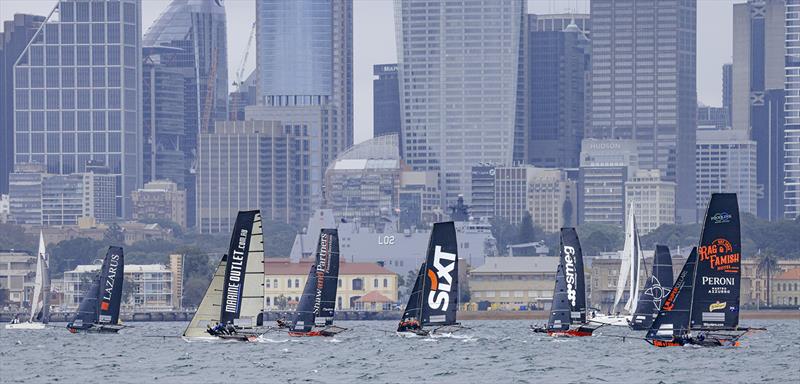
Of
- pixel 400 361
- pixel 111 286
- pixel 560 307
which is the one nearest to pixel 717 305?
pixel 400 361

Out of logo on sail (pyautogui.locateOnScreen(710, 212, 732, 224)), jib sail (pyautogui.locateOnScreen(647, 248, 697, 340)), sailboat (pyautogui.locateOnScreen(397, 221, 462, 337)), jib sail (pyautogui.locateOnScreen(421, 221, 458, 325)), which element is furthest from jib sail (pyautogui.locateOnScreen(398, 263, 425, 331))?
logo on sail (pyautogui.locateOnScreen(710, 212, 732, 224))

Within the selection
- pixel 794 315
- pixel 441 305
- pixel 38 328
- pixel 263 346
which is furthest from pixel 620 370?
pixel 794 315

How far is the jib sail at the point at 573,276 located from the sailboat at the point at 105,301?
2359 cm

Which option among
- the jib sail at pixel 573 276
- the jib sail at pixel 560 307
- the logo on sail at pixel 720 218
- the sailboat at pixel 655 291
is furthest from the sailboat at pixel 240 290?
the sailboat at pixel 655 291

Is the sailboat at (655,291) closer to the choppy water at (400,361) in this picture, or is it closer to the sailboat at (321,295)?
the choppy water at (400,361)

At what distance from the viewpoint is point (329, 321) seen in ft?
323

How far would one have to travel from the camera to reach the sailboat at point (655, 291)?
4126 inches

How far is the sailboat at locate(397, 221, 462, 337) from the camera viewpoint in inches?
3469

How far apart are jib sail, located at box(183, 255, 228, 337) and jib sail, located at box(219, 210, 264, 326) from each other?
1087mm

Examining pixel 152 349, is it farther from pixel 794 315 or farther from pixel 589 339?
pixel 794 315

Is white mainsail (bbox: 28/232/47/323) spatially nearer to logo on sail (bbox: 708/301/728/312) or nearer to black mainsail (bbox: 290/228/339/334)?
black mainsail (bbox: 290/228/339/334)

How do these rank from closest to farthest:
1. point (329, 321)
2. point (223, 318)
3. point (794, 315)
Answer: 1. point (223, 318)
2. point (329, 321)
3. point (794, 315)

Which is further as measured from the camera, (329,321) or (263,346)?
(329,321)

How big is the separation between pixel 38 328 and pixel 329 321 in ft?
139
